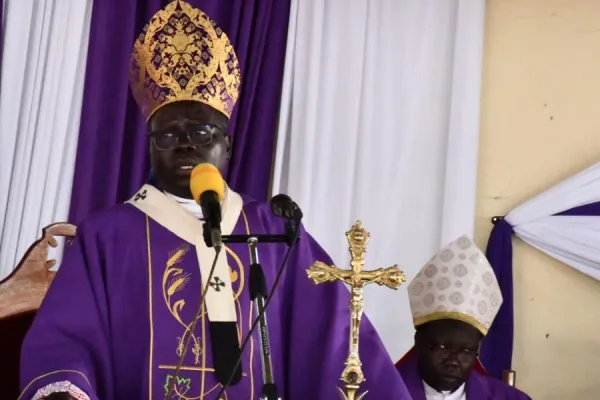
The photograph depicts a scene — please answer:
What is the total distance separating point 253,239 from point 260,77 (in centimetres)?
188

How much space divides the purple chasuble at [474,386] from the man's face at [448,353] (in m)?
0.04

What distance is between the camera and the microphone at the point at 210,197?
1.41 m

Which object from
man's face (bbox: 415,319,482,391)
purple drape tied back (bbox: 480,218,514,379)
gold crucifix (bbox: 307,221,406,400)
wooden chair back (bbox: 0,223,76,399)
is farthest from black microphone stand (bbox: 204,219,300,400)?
purple drape tied back (bbox: 480,218,514,379)

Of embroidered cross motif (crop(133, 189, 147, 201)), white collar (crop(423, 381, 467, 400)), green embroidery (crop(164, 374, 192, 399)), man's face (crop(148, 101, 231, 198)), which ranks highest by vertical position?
man's face (crop(148, 101, 231, 198))

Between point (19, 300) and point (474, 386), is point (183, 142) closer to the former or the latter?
point (19, 300)

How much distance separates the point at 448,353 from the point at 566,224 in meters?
0.88

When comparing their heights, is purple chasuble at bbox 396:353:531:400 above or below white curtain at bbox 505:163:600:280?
below

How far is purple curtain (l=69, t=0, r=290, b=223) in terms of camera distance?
301cm

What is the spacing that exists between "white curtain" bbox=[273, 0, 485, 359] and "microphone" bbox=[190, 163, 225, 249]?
5.76 feet

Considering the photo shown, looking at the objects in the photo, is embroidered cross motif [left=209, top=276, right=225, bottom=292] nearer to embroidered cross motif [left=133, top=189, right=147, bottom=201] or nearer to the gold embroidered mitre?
embroidered cross motif [left=133, top=189, right=147, bottom=201]

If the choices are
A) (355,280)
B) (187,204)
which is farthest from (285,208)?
(187,204)

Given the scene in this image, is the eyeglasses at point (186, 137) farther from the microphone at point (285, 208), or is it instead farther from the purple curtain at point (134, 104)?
the purple curtain at point (134, 104)

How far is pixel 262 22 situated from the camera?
3.28 m

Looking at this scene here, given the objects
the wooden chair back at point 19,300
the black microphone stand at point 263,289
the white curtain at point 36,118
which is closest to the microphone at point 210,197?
the black microphone stand at point 263,289
